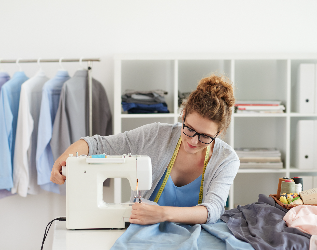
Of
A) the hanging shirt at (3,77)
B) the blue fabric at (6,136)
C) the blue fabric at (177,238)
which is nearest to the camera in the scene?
the blue fabric at (177,238)

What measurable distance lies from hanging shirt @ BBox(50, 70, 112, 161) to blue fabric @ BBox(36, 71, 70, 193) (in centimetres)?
6

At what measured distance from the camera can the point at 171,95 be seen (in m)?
2.81

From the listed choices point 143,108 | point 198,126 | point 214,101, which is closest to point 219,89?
point 214,101

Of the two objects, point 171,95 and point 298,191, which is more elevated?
point 171,95

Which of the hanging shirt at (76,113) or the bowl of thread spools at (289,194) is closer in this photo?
the bowl of thread spools at (289,194)

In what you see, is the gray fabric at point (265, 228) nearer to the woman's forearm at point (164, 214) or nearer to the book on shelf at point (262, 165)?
the woman's forearm at point (164, 214)

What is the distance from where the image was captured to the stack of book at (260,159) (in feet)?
8.61

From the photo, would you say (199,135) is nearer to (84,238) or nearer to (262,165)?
(84,238)

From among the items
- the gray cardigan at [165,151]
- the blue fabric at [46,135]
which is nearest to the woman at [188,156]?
the gray cardigan at [165,151]

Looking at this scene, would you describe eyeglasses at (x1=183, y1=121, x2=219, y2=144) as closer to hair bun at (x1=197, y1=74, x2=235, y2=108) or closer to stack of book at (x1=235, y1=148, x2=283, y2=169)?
hair bun at (x1=197, y1=74, x2=235, y2=108)

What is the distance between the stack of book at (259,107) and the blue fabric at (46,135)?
1.41 m
